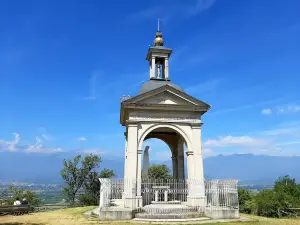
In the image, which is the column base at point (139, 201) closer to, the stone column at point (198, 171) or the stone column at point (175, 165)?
the stone column at point (198, 171)

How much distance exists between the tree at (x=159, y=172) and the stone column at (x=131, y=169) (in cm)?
2548

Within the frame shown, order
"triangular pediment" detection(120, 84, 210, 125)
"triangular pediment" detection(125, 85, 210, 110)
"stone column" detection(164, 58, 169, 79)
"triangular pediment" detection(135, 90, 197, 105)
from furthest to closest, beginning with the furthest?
"stone column" detection(164, 58, 169, 79), "triangular pediment" detection(135, 90, 197, 105), "triangular pediment" detection(125, 85, 210, 110), "triangular pediment" detection(120, 84, 210, 125)

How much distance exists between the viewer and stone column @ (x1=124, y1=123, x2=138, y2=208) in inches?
594

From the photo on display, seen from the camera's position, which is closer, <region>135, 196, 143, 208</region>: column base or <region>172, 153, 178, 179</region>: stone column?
<region>135, 196, 143, 208</region>: column base

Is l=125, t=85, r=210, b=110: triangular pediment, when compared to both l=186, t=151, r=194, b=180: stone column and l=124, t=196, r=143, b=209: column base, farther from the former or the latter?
l=124, t=196, r=143, b=209: column base

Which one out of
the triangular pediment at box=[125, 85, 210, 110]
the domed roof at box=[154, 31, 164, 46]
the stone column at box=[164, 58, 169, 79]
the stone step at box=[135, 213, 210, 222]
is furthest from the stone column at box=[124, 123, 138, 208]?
the domed roof at box=[154, 31, 164, 46]

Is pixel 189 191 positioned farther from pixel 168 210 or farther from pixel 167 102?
pixel 167 102

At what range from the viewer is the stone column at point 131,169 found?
15075mm

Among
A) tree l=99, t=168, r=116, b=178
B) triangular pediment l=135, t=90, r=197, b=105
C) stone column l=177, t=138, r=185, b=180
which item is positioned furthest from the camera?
tree l=99, t=168, r=116, b=178

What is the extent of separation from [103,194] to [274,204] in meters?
22.7

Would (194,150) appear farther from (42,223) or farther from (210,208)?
(42,223)

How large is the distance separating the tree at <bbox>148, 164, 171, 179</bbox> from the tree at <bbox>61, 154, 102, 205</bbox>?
30.2 feet

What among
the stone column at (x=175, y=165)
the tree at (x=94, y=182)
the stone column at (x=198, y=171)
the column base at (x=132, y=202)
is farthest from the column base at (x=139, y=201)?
the tree at (x=94, y=182)

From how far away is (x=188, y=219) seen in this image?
1362 cm
